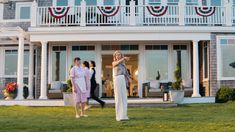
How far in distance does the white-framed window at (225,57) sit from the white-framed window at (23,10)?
31.0 feet

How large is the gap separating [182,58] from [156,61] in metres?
1.25

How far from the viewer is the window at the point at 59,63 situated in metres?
20.7

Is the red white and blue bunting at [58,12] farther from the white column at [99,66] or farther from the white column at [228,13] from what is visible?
the white column at [228,13]

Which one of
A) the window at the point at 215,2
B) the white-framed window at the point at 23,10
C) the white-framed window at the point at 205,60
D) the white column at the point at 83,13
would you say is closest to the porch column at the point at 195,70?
the white-framed window at the point at 205,60

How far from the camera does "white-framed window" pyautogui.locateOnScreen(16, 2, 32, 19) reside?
21.9m

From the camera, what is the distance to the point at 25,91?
20.3 metres

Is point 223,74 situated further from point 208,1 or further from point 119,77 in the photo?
point 119,77

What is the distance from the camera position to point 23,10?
72.3 feet

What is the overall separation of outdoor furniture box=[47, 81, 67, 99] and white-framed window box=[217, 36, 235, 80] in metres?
7.01

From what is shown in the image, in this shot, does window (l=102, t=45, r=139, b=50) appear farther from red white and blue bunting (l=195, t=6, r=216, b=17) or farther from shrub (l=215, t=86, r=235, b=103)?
shrub (l=215, t=86, r=235, b=103)

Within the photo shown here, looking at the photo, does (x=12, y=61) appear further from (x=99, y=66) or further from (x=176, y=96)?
(x=176, y=96)

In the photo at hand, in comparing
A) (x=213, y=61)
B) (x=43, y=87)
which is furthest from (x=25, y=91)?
(x=213, y=61)

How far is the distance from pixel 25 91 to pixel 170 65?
6862 mm

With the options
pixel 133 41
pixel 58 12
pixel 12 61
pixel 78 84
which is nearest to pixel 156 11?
pixel 133 41
